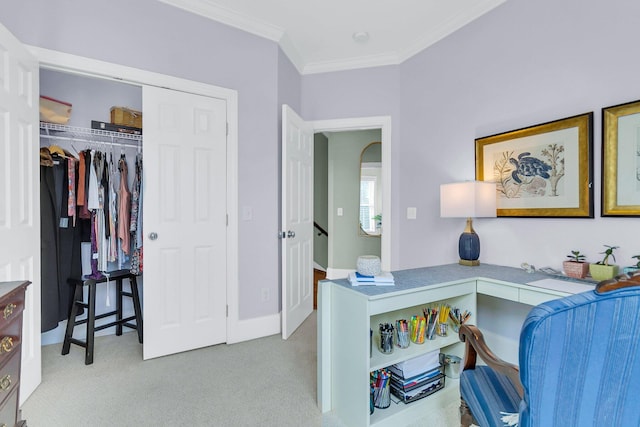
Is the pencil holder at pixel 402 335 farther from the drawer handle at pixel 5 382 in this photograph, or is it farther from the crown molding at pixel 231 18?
the crown molding at pixel 231 18

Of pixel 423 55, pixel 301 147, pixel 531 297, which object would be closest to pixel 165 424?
pixel 531 297

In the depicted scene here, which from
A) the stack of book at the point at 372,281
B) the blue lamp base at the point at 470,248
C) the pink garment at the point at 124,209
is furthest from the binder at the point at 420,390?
the pink garment at the point at 124,209

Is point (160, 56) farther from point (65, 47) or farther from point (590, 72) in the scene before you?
point (590, 72)

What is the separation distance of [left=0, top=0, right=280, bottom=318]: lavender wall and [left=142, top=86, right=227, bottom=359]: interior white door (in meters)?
0.19

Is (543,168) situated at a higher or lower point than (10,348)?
higher

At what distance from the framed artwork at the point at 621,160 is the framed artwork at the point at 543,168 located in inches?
2.9

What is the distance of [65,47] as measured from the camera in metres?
1.96

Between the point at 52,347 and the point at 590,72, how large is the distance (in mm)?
4228

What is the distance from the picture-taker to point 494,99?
88.2 inches

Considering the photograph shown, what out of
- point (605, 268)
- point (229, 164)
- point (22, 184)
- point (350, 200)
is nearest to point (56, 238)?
point (22, 184)

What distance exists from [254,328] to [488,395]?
1960 mm

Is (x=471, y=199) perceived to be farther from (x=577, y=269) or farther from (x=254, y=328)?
(x=254, y=328)

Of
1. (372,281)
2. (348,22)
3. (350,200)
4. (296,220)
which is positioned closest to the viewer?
(372,281)

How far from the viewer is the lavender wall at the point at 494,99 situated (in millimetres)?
1685
